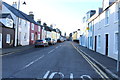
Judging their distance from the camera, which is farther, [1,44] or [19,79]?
[1,44]

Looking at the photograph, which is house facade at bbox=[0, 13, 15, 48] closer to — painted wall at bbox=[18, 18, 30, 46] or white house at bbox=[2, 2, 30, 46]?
white house at bbox=[2, 2, 30, 46]

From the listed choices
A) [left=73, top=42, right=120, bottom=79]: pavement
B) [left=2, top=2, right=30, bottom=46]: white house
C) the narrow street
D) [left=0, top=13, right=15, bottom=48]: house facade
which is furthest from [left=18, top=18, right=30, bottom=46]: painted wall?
[left=73, top=42, right=120, bottom=79]: pavement

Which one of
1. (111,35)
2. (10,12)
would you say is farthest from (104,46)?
(10,12)

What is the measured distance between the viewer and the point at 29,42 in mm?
38812

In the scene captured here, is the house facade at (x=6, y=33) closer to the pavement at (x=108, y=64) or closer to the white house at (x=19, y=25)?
the white house at (x=19, y=25)

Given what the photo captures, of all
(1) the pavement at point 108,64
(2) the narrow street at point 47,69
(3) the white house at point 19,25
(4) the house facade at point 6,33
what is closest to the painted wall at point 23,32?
(3) the white house at point 19,25

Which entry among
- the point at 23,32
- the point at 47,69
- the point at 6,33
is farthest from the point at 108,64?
the point at 23,32

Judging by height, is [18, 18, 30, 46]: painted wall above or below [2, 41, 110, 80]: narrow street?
above

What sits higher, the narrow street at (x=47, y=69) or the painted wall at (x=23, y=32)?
the painted wall at (x=23, y=32)

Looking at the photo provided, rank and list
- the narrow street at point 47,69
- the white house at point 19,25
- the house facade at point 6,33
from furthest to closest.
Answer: the white house at point 19,25
the house facade at point 6,33
the narrow street at point 47,69

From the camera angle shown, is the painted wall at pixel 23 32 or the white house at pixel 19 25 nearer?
the white house at pixel 19 25

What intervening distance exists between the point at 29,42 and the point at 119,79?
34008mm

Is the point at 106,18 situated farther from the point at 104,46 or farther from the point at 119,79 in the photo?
the point at 119,79

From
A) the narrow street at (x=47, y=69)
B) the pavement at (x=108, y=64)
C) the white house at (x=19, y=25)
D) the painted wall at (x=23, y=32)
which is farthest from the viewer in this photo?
the painted wall at (x=23, y=32)
